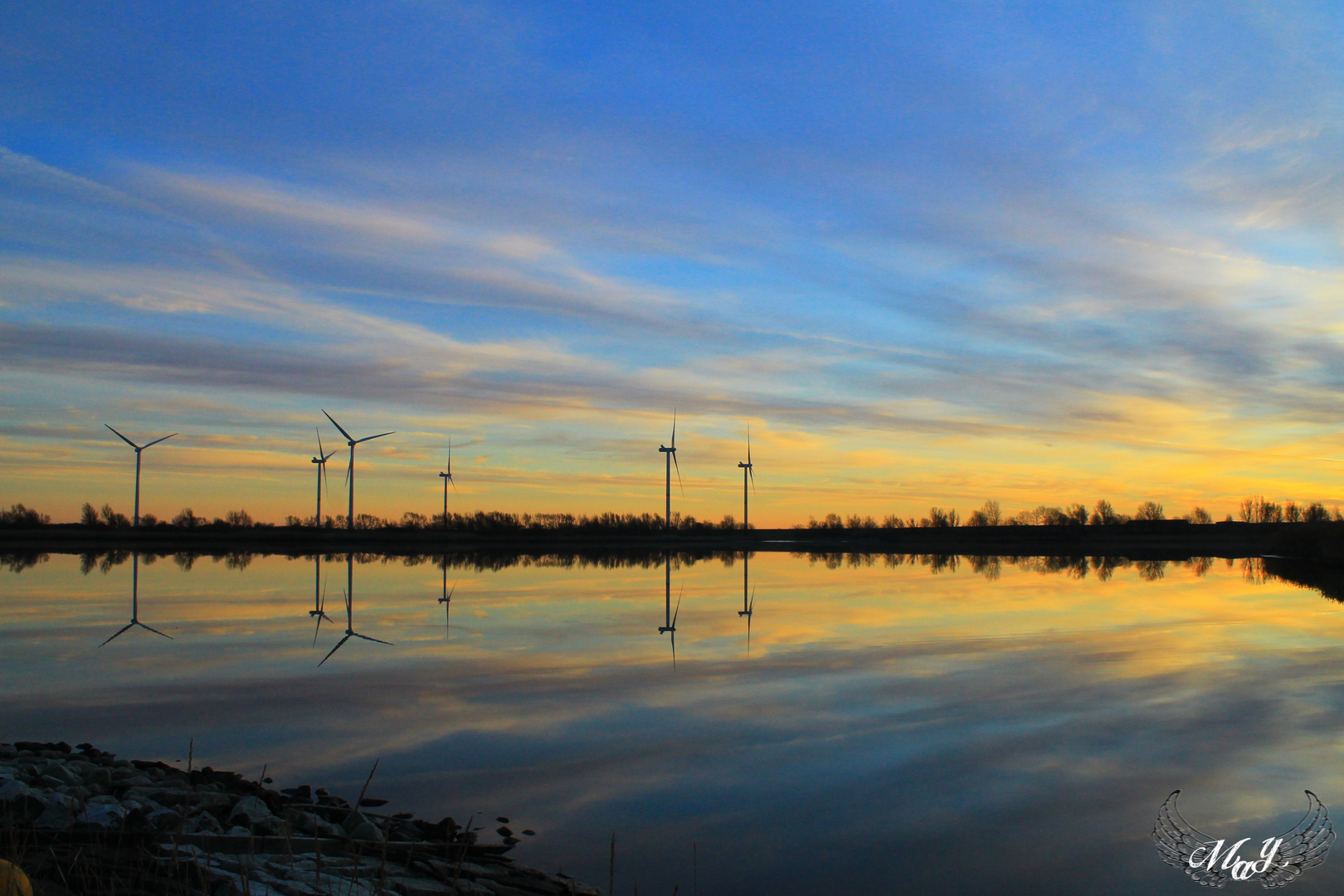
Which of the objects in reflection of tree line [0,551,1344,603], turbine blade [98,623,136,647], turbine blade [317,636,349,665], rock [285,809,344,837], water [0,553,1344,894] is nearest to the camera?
rock [285,809,344,837]

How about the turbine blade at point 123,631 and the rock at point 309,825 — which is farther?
the turbine blade at point 123,631

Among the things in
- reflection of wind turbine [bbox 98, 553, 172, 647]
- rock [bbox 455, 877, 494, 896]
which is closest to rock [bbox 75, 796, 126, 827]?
rock [bbox 455, 877, 494, 896]

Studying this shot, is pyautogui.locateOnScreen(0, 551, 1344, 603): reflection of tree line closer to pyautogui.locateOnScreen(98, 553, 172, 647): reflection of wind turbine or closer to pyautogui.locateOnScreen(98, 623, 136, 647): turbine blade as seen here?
pyautogui.locateOnScreen(98, 553, 172, 647): reflection of wind turbine

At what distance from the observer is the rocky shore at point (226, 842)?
619 cm

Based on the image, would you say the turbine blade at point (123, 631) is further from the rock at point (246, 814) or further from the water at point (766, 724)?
the rock at point (246, 814)

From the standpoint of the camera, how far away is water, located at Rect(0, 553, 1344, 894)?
7961 millimetres

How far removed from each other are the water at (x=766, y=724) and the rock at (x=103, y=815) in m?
2.27

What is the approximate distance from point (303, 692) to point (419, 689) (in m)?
1.77

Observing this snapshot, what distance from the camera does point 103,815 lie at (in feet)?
24.2

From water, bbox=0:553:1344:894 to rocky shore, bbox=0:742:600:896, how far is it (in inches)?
24.5

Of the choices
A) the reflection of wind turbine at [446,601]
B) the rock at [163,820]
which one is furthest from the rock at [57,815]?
the reflection of wind turbine at [446,601]

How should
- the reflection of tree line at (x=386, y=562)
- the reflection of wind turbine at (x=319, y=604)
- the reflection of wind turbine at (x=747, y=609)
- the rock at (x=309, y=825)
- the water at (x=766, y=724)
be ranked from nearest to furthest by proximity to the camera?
the rock at (x=309, y=825) < the water at (x=766, y=724) < the reflection of wind turbine at (x=747, y=609) < the reflection of wind turbine at (x=319, y=604) < the reflection of tree line at (x=386, y=562)

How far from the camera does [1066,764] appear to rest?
33.5 feet

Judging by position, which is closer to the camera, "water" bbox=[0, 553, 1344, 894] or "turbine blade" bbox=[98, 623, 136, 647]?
"water" bbox=[0, 553, 1344, 894]
